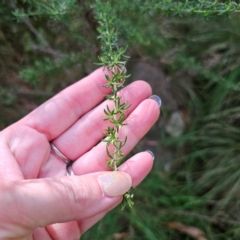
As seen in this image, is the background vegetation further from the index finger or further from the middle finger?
the middle finger

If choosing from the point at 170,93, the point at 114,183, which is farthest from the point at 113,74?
the point at 170,93

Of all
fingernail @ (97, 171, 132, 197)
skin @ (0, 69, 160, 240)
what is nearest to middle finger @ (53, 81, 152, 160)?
skin @ (0, 69, 160, 240)

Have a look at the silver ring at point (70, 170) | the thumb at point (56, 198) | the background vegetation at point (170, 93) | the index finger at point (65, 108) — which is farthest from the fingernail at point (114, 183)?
the background vegetation at point (170, 93)

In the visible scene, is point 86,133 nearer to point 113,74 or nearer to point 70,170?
point 70,170

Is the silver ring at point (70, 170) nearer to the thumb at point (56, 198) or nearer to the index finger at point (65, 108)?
the index finger at point (65, 108)

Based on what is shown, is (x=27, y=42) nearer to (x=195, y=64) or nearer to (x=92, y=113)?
(x=92, y=113)
